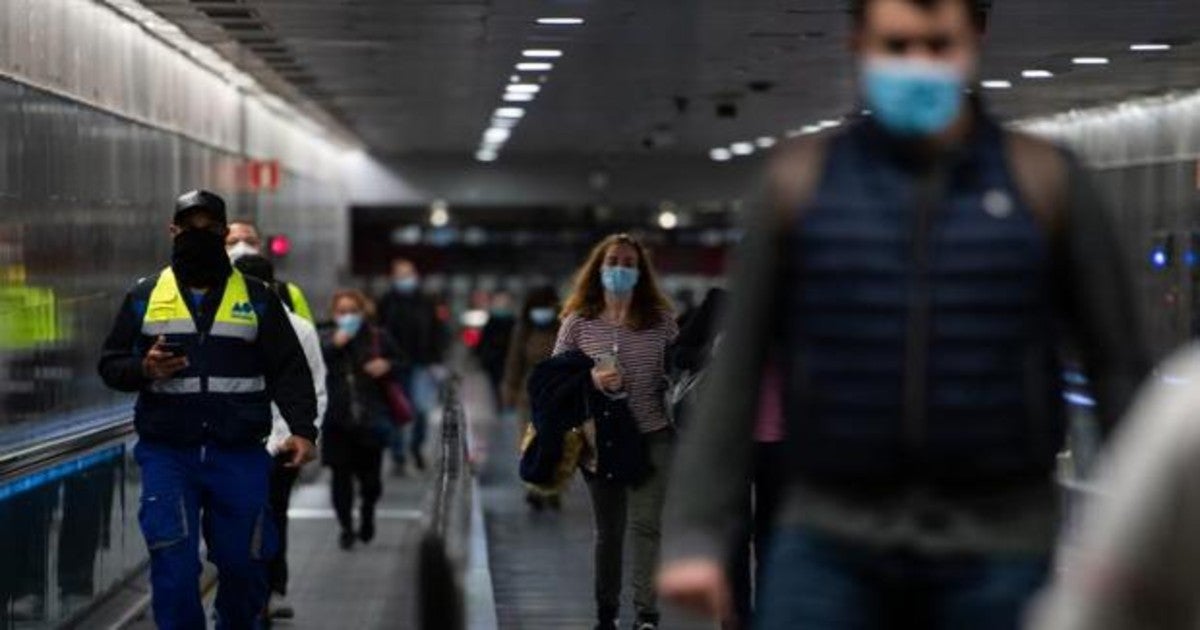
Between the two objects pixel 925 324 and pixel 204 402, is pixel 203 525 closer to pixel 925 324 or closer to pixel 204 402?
pixel 204 402

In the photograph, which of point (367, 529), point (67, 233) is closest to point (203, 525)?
point (67, 233)

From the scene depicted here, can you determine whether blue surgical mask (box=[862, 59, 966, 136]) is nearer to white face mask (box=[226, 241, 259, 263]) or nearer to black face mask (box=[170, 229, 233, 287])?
black face mask (box=[170, 229, 233, 287])

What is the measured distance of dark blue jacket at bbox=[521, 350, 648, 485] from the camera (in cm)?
1302

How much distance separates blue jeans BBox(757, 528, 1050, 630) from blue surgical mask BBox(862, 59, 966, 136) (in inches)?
28.0

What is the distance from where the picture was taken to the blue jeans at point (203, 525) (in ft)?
37.3

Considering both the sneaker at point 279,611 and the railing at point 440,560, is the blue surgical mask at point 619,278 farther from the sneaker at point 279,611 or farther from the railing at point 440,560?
the railing at point 440,560

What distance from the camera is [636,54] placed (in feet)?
79.5

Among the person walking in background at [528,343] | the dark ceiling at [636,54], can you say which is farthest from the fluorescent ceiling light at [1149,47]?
the person walking in background at [528,343]

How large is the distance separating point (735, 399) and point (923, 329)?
13.8 inches

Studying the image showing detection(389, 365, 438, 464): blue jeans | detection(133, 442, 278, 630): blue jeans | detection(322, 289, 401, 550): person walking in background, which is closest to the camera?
detection(133, 442, 278, 630): blue jeans

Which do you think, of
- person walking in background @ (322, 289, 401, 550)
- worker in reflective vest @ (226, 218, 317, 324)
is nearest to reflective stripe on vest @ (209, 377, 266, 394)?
worker in reflective vest @ (226, 218, 317, 324)

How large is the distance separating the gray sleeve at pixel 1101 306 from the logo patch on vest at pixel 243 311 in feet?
23.2

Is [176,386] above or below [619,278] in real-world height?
below

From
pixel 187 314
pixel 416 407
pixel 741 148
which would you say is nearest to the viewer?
pixel 187 314
